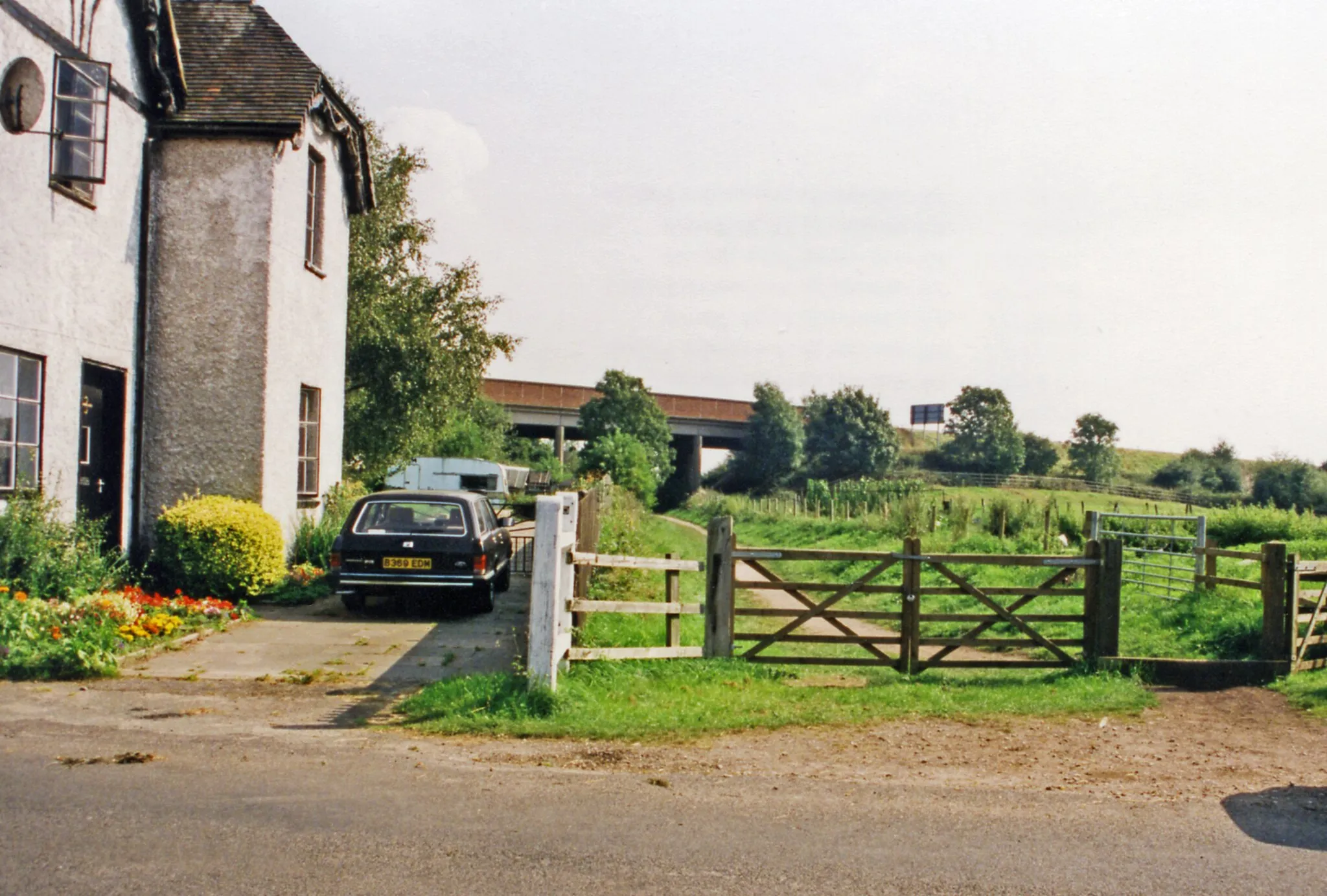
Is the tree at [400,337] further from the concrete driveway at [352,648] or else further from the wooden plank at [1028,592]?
the wooden plank at [1028,592]

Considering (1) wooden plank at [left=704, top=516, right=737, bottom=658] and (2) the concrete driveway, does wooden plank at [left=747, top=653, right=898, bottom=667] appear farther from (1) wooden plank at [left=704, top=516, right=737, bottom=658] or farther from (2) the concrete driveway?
(2) the concrete driveway

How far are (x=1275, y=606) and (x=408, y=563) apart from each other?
31.0 feet

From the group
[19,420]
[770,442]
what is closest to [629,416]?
[770,442]

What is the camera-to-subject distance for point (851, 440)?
261 feet

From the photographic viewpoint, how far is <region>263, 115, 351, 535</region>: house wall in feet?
50.1

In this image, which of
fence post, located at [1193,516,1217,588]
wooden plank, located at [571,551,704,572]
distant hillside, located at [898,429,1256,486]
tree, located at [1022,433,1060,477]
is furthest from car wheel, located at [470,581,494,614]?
tree, located at [1022,433,1060,477]

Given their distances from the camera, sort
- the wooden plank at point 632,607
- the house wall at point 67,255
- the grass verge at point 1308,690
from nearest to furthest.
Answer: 1. the wooden plank at point 632,607
2. the grass verge at point 1308,690
3. the house wall at point 67,255

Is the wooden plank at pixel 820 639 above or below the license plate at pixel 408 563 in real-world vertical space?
below

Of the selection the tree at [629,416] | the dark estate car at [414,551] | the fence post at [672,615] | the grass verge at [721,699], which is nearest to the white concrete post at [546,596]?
the grass verge at [721,699]

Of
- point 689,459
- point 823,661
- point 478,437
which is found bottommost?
point 823,661

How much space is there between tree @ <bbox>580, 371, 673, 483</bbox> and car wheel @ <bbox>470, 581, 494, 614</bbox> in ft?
162

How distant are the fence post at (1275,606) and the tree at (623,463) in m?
34.0

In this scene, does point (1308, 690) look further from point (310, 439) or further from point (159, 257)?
point (159, 257)

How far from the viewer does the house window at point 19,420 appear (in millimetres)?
11828
